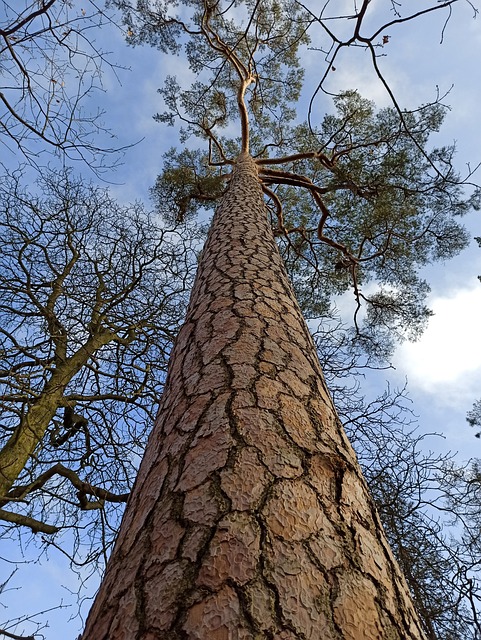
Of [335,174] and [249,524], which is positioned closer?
[249,524]

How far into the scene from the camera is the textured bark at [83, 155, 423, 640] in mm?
692

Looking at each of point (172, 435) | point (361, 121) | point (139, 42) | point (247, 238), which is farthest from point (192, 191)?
point (172, 435)

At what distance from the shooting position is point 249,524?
81cm

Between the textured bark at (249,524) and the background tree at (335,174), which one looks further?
the background tree at (335,174)

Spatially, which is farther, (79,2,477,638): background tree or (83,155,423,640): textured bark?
(79,2,477,638): background tree

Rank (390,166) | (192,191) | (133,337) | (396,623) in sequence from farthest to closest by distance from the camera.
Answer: (192,191) → (390,166) → (133,337) → (396,623)

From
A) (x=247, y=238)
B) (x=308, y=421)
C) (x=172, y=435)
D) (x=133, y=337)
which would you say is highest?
(x=133, y=337)

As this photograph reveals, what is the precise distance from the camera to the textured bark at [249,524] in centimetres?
69

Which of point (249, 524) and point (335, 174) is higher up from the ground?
point (335, 174)

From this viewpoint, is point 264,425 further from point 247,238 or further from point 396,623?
point 247,238

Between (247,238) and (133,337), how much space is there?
3.17m

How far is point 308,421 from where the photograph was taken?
3.80 feet

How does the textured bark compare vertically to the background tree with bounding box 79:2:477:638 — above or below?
below

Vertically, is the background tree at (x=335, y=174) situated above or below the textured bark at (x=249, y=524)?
above
